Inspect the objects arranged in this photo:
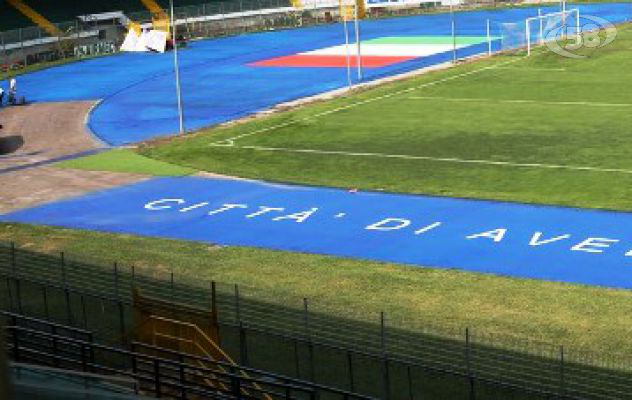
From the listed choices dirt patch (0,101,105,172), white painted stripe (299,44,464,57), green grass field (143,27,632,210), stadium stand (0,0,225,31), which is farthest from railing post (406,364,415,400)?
stadium stand (0,0,225,31)

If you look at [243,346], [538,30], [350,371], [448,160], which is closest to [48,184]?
[448,160]

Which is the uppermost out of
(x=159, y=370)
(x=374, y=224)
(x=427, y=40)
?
(x=427, y=40)

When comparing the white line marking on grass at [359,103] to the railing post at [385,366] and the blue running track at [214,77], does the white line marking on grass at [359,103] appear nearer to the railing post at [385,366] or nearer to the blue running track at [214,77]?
the blue running track at [214,77]

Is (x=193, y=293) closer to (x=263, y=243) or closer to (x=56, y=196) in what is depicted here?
(x=263, y=243)

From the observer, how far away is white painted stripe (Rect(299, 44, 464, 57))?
86.3m

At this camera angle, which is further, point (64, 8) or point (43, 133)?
point (64, 8)

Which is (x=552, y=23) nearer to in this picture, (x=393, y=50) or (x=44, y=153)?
(x=393, y=50)

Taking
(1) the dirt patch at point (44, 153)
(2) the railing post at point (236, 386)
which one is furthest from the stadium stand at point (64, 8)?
(2) the railing post at point (236, 386)

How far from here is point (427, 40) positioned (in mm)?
93438

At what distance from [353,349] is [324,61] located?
2390 inches

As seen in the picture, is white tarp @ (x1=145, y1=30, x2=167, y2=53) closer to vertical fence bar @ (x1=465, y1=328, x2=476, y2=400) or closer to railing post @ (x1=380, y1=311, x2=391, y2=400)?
railing post @ (x1=380, y1=311, x2=391, y2=400)

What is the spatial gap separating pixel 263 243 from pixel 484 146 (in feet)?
55.2

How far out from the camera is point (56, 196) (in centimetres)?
4981

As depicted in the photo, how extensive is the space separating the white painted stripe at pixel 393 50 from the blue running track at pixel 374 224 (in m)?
38.4
